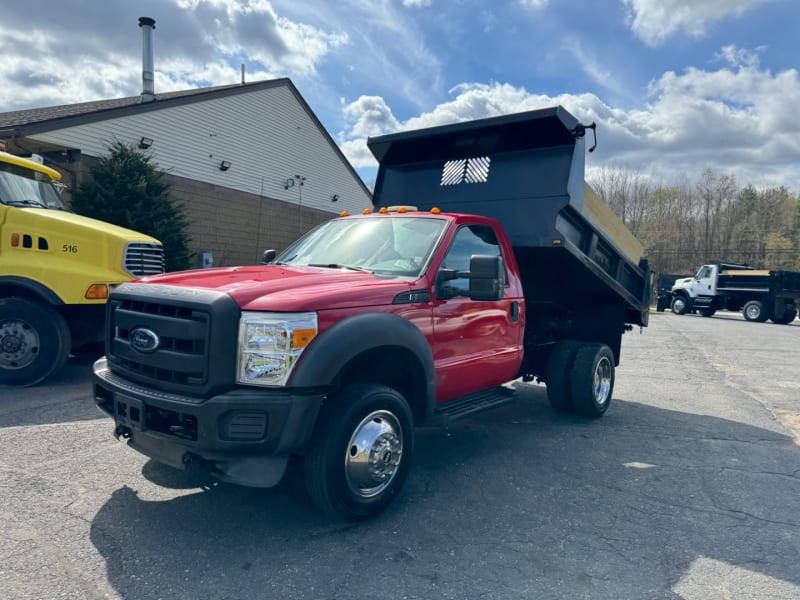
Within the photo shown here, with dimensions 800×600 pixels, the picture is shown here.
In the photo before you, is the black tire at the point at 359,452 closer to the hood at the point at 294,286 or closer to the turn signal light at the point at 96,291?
the hood at the point at 294,286

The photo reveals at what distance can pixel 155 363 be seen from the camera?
3.26 meters

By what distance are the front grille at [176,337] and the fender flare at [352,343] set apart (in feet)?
1.39

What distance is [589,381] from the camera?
19.7ft

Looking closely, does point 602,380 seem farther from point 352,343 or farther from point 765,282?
point 765,282

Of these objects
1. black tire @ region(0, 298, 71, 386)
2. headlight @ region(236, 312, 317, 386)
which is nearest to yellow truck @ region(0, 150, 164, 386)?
black tire @ region(0, 298, 71, 386)

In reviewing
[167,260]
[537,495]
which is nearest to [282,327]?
[537,495]

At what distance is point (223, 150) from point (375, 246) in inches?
613

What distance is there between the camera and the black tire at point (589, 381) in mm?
6016

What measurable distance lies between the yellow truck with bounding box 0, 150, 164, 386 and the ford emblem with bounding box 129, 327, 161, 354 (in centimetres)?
375

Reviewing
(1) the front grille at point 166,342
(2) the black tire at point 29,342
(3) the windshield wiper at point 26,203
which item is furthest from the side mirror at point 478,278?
(3) the windshield wiper at point 26,203

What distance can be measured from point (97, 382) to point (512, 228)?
3951mm

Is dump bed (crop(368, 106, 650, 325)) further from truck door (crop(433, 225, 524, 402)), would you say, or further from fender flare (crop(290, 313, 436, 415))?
fender flare (crop(290, 313, 436, 415))

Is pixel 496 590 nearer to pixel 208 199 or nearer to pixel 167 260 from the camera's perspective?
pixel 167 260

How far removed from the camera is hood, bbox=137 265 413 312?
315cm
